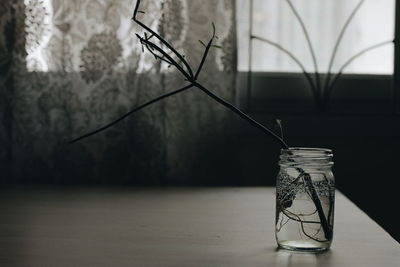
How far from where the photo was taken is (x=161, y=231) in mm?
1062

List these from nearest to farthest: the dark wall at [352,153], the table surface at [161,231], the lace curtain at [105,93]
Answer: the table surface at [161,231], the lace curtain at [105,93], the dark wall at [352,153]

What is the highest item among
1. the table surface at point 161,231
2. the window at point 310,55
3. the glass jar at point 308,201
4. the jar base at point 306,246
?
the window at point 310,55

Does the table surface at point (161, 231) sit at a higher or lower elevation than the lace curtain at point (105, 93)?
lower

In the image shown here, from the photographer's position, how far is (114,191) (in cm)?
151

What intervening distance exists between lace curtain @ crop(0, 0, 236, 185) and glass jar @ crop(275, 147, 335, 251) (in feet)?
2.68

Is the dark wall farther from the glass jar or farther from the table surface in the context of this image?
the glass jar

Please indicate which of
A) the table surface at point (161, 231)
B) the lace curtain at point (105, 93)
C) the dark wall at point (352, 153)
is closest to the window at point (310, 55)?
the dark wall at point (352, 153)

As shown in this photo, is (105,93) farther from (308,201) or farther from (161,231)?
(308,201)

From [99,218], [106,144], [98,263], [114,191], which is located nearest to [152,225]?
[99,218]

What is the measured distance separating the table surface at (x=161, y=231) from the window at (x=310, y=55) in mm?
504

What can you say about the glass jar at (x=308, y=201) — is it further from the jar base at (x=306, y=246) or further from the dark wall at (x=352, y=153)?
the dark wall at (x=352, y=153)

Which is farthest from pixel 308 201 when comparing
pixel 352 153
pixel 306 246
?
pixel 352 153

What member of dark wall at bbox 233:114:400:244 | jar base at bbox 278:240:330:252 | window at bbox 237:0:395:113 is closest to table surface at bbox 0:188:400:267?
jar base at bbox 278:240:330:252

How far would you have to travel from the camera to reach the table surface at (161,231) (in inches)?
34.5
